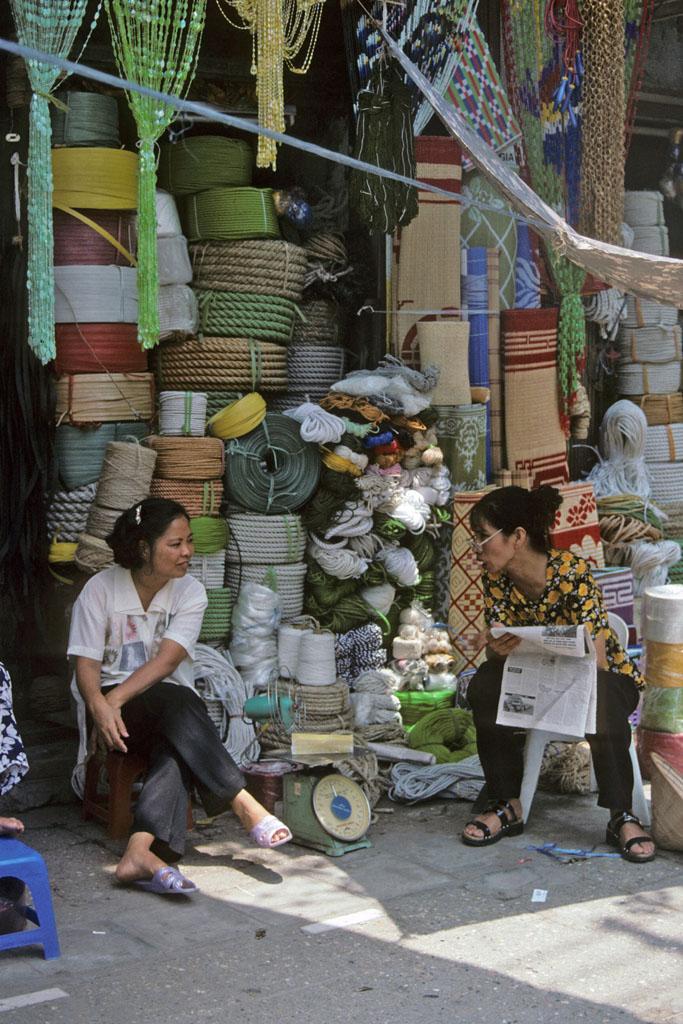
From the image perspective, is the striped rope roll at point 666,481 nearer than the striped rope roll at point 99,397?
No

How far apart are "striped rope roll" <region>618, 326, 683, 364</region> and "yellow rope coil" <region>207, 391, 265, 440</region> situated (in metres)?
2.43

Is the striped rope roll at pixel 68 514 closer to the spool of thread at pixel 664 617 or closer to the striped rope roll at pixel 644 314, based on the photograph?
the spool of thread at pixel 664 617

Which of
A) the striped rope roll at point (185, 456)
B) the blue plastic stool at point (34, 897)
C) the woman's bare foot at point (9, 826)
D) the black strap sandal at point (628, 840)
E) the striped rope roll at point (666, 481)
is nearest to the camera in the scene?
the blue plastic stool at point (34, 897)

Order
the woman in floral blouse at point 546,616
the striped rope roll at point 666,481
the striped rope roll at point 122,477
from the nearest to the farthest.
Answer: the woman in floral blouse at point 546,616 → the striped rope roll at point 122,477 → the striped rope roll at point 666,481

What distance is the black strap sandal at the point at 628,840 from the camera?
15.8ft

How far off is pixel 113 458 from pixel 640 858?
249cm

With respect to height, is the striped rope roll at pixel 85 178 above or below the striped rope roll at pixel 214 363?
above

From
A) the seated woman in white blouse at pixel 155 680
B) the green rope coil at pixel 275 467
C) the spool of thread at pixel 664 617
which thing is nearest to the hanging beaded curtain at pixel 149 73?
the green rope coil at pixel 275 467

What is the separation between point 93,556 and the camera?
5527 mm

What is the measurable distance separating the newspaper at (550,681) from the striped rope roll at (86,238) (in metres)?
2.21

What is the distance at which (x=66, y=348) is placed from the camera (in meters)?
5.73

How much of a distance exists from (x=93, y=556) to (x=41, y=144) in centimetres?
155

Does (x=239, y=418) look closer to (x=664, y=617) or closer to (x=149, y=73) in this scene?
(x=149, y=73)

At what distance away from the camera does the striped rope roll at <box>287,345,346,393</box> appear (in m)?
6.47
